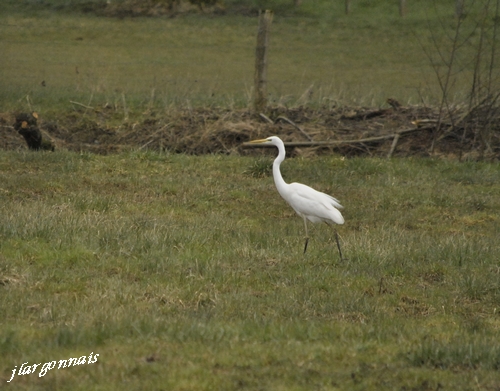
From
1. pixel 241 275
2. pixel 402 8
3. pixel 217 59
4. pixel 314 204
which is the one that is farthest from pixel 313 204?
pixel 402 8

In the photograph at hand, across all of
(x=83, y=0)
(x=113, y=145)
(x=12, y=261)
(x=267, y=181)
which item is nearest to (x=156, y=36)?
(x=83, y=0)

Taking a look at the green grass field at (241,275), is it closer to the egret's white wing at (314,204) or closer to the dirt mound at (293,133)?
the egret's white wing at (314,204)

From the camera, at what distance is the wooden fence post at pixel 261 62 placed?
1881 centimetres

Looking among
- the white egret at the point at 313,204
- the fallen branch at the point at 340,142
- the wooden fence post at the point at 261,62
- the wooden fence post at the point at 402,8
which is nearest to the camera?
the white egret at the point at 313,204

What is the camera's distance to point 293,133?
17594 millimetres

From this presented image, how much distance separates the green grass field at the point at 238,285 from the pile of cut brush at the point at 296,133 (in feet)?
10.5

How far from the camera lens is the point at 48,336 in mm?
6105

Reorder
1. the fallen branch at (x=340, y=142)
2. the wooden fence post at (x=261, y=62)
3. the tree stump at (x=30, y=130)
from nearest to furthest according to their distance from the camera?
the tree stump at (x=30, y=130) < the fallen branch at (x=340, y=142) < the wooden fence post at (x=261, y=62)

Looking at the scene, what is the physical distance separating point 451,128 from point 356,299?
10600 millimetres

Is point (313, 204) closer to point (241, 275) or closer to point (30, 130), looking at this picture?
point (241, 275)

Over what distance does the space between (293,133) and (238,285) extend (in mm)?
9965

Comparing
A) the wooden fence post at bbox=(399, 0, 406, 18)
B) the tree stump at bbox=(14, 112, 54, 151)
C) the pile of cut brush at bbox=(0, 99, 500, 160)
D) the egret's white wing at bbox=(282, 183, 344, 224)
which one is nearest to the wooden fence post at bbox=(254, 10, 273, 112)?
the pile of cut brush at bbox=(0, 99, 500, 160)

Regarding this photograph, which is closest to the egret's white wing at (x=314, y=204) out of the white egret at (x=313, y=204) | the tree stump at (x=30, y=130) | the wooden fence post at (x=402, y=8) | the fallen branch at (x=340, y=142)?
the white egret at (x=313, y=204)

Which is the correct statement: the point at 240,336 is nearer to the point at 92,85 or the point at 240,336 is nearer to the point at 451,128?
the point at 451,128
